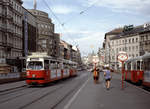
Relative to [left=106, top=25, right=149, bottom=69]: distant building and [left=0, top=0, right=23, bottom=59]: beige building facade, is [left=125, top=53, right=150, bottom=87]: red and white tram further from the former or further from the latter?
[left=106, top=25, right=149, bottom=69]: distant building

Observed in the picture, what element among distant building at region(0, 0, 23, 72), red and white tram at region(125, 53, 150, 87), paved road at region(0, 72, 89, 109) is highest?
distant building at region(0, 0, 23, 72)

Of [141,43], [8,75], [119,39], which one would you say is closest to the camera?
[8,75]

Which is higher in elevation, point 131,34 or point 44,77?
point 131,34

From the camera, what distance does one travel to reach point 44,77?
2019cm

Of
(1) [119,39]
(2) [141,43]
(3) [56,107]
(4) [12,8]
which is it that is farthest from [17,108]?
(1) [119,39]

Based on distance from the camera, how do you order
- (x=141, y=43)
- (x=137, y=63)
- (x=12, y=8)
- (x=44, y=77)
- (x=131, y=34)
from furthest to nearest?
(x=131, y=34)
(x=141, y=43)
(x=12, y=8)
(x=137, y=63)
(x=44, y=77)

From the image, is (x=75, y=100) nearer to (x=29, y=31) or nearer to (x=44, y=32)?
(x=29, y=31)

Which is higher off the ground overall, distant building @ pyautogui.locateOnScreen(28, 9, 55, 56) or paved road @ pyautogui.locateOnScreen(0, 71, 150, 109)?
distant building @ pyautogui.locateOnScreen(28, 9, 55, 56)

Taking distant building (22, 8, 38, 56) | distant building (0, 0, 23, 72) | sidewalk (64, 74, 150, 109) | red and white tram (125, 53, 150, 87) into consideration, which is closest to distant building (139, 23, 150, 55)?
distant building (22, 8, 38, 56)

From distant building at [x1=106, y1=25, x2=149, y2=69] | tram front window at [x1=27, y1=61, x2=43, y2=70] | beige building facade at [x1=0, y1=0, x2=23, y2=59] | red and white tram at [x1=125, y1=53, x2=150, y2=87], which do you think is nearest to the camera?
red and white tram at [x1=125, y1=53, x2=150, y2=87]

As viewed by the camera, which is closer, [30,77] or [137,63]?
[30,77]

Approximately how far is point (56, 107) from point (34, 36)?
60022mm

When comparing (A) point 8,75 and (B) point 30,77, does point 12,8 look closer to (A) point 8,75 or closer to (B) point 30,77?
(A) point 8,75

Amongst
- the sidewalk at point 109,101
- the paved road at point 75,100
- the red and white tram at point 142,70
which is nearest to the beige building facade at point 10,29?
the red and white tram at point 142,70
